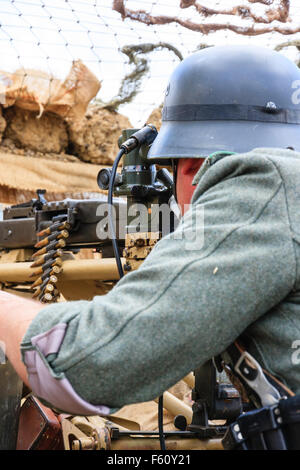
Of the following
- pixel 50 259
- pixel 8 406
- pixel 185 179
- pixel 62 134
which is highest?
pixel 62 134

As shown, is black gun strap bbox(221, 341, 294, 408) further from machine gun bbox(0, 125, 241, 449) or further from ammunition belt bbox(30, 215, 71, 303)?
ammunition belt bbox(30, 215, 71, 303)

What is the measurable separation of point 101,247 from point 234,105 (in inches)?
62.0

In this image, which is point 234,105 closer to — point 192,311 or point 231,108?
point 231,108

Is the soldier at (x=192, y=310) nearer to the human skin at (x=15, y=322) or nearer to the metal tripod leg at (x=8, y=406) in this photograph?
the human skin at (x=15, y=322)

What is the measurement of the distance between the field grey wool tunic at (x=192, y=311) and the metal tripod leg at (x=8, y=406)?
1.42 metres

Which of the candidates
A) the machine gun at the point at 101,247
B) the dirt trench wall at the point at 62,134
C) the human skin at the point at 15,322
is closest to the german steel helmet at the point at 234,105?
the machine gun at the point at 101,247

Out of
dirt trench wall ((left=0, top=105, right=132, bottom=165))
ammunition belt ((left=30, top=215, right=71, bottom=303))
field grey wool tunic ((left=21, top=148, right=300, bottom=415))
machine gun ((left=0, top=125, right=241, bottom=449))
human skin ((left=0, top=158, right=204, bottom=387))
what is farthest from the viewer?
dirt trench wall ((left=0, top=105, right=132, bottom=165))

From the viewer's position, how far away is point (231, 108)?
158 centimetres

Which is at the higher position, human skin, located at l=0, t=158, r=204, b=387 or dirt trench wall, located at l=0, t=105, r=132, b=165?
dirt trench wall, located at l=0, t=105, r=132, b=165

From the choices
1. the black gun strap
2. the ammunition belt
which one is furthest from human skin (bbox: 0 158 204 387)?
the ammunition belt

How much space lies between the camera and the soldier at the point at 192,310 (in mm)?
999

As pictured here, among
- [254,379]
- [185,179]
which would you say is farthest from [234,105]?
[254,379]

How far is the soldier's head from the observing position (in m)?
1.56
